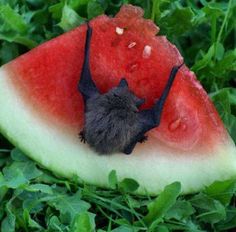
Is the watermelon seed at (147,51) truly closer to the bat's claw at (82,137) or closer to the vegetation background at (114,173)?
the vegetation background at (114,173)

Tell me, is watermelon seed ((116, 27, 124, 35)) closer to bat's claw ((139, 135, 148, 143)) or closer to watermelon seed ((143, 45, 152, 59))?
watermelon seed ((143, 45, 152, 59))

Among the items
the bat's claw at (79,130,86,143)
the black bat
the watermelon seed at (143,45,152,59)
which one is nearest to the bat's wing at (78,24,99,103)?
the black bat

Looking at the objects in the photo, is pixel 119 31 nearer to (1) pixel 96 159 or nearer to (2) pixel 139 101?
(2) pixel 139 101

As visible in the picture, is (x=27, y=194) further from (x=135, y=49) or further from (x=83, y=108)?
(x=135, y=49)

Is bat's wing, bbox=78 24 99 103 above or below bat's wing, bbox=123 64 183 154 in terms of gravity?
above

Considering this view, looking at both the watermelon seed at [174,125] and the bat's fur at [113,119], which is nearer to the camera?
the bat's fur at [113,119]

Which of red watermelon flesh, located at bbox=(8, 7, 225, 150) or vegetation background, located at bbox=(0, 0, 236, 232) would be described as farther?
red watermelon flesh, located at bbox=(8, 7, 225, 150)

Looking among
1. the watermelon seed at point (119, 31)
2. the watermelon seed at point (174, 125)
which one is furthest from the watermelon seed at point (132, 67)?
the watermelon seed at point (174, 125)
